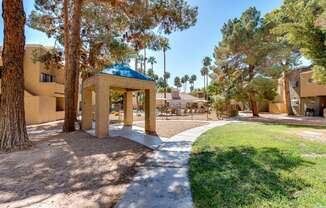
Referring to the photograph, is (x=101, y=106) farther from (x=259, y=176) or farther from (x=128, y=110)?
(x=259, y=176)

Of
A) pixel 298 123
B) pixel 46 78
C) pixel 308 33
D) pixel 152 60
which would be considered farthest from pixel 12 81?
pixel 152 60

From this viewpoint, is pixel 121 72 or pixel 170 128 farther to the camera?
pixel 170 128

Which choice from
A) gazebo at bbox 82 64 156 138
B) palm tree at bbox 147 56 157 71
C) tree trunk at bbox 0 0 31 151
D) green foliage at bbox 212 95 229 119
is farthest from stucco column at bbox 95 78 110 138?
palm tree at bbox 147 56 157 71

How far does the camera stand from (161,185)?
4730 mm

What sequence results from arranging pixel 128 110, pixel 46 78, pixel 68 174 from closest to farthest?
pixel 68 174, pixel 128 110, pixel 46 78

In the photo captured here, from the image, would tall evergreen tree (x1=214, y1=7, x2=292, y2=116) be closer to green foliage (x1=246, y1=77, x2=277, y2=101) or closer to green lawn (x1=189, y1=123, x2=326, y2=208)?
green foliage (x1=246, y1=77, x2=277, y2=101)

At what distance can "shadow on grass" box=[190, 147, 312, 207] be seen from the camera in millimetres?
3947

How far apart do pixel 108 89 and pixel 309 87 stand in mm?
27965

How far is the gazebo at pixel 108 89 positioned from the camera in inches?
424

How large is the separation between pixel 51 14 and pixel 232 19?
19.1 meters

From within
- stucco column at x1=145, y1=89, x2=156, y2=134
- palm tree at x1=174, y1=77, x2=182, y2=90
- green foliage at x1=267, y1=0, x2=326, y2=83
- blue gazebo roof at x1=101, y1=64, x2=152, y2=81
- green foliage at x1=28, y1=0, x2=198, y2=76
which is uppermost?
palm tree at x1=174, y1=77, x2=182, y2=90

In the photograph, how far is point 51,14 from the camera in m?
18.0

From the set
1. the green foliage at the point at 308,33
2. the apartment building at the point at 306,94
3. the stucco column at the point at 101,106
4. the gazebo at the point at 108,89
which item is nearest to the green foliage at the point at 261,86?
the apartment building at the point at 306,94

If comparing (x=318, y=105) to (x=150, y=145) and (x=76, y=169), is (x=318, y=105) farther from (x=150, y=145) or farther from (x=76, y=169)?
(x=76, y=169)
